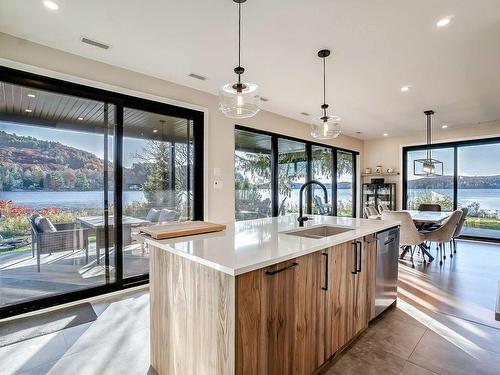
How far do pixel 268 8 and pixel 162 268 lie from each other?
220cm

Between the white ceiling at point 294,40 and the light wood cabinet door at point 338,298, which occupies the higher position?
the white ceiling at point 294,40

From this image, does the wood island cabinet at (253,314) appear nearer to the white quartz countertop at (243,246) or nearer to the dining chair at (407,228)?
the white quartz countertop at (243,246)

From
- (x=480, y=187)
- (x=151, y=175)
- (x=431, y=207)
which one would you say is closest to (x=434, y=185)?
(x=480, y=187)

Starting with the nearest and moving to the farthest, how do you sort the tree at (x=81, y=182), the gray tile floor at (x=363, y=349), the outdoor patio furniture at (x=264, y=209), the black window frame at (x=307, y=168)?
the gray tile floor at (x=363, y=349) < the tree at (x=81, y=182) < the outdoor patio furniture at (x=264, y=209) < the black window frame at (x=307, y=168)

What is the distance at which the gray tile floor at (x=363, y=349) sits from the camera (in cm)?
192

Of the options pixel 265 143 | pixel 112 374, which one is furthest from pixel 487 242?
pixel 112 374

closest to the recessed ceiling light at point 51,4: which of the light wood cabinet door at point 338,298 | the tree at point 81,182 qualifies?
the tree at point 81,182

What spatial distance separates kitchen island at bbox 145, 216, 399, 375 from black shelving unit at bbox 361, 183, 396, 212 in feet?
20.2

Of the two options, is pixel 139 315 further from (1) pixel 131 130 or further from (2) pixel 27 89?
(2) pixel 27 89

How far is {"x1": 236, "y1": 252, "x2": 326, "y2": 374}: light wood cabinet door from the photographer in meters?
1.30

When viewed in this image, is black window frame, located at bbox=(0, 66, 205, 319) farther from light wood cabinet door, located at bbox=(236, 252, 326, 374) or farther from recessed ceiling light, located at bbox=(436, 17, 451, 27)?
recessed ceiling light, located at bbox=(436, 17, 451, 27)

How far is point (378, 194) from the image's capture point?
25.9 feet

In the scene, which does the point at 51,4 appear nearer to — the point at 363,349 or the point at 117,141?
the point at 117,141

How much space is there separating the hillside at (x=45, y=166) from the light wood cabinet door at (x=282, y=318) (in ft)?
8.78
